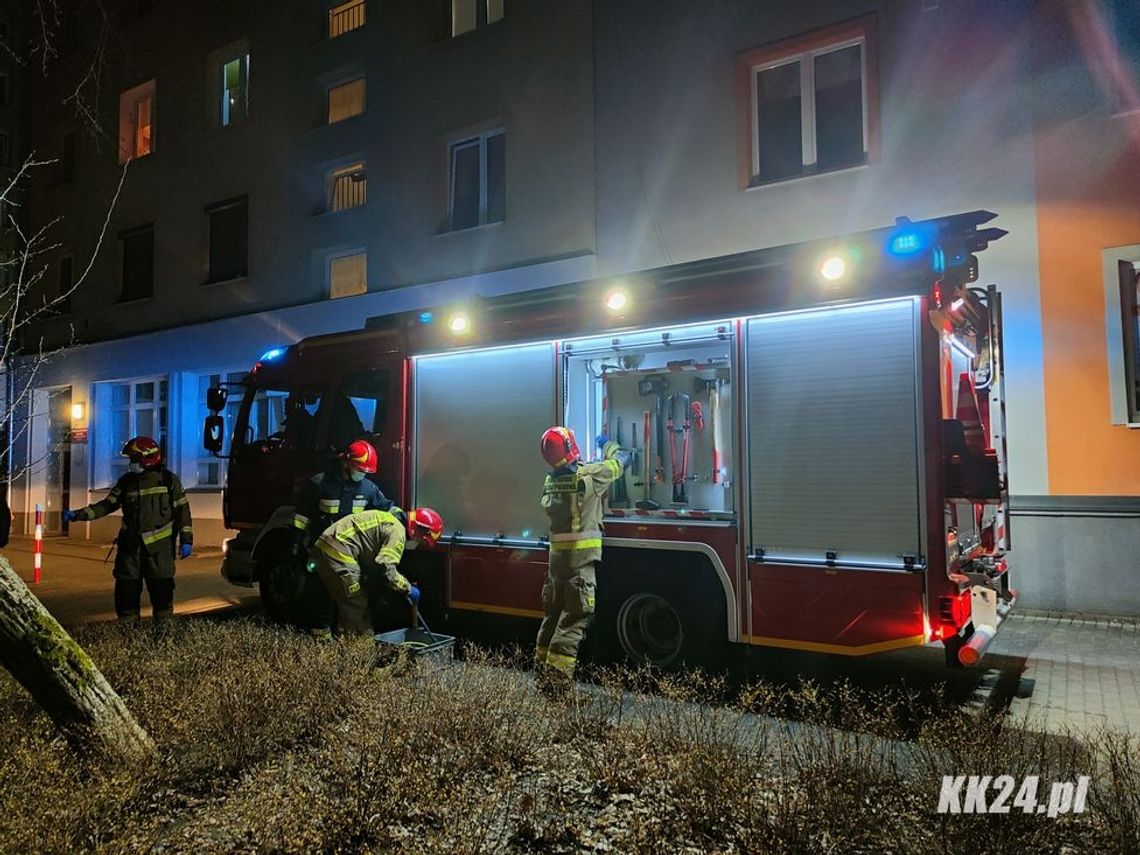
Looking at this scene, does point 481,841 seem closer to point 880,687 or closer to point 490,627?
point 880,687

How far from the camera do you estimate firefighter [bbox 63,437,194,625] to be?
6.22 meters

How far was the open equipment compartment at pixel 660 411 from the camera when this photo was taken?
5.21 meters

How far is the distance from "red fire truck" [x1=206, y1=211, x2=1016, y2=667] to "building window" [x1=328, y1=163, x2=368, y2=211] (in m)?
7.43

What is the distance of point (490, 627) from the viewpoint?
679 cm

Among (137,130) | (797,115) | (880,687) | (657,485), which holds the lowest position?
(880,687)

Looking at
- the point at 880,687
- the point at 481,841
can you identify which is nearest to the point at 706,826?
the point at 481,841

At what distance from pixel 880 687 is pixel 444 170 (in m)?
9.79

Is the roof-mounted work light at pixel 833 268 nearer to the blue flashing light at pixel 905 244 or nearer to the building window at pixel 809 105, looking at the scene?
the blue flashing light at pixel 905 244

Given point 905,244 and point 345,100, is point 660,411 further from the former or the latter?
point 345,100

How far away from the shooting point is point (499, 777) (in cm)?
323

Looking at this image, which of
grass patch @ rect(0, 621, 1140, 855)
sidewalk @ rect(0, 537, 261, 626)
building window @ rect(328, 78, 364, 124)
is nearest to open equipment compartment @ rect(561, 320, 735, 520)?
grass patch @ rect(0, 621, 1140, 855)

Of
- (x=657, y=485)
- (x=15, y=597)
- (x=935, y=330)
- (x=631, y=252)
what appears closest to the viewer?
(x=15, y=597)

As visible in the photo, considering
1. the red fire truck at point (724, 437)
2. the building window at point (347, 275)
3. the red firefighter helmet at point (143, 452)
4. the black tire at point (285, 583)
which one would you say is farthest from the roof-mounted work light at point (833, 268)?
the building window at point (347, 275)

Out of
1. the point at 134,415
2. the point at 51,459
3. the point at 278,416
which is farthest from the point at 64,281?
the point at 278,416
